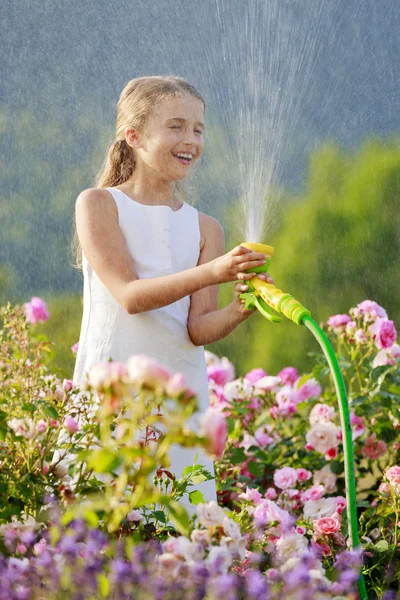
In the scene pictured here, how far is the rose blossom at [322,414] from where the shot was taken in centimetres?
334

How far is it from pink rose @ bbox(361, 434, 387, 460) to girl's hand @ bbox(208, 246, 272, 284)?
1.30 metres

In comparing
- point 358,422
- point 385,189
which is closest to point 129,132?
point 358,422

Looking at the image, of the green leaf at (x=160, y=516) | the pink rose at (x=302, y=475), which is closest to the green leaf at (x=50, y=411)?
the green leaf at (x=160, y=516)

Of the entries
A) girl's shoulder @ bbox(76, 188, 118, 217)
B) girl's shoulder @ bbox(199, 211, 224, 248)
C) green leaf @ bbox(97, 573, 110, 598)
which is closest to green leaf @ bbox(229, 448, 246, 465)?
girl's shoulder @ bbox(199, 211, 224, 248)

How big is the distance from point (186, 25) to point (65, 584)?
12573 mm

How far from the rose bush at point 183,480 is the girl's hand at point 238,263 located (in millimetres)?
370

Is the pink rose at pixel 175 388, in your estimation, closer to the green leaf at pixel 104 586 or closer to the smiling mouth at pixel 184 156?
the green leaf at pixel 104 586

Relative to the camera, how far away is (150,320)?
8.49 feet

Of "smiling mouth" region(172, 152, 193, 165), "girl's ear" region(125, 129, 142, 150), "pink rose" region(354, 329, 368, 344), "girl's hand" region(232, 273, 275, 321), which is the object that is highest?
"girl's ear" region(125, 129, 142, 150)

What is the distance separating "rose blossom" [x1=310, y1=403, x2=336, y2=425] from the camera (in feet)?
11.0

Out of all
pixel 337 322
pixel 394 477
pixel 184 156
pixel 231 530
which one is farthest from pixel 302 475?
pixel 231 530

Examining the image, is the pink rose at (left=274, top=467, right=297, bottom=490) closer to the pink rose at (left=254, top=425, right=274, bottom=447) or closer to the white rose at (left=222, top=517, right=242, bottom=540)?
the pink rose at (left=254, top=425, right=274, bottom=447)

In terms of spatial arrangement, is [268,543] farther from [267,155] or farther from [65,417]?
[267,155]

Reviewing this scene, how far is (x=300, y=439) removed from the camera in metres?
3.44
